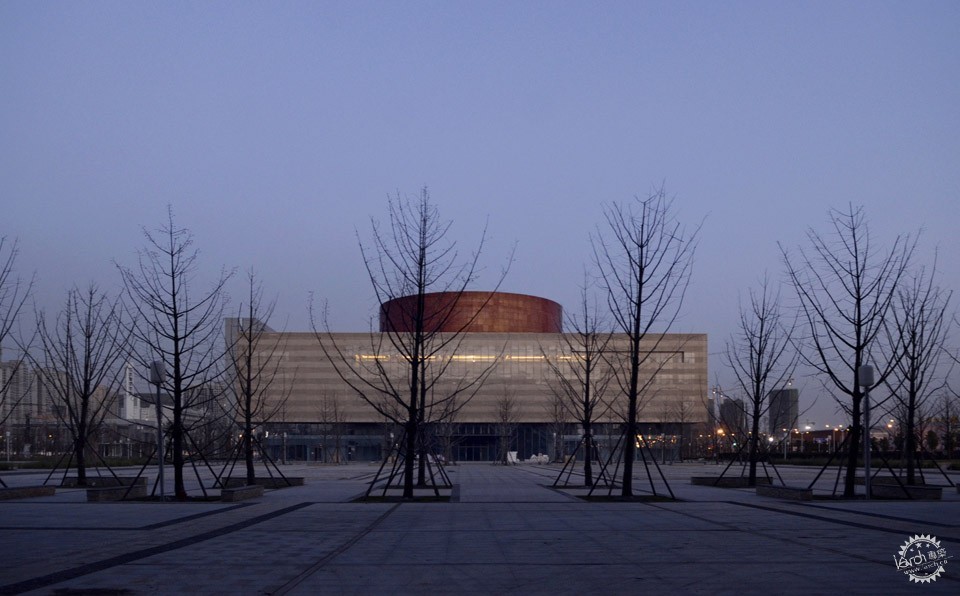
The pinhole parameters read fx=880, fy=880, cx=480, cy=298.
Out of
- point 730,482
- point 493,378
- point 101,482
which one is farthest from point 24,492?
point 493,378

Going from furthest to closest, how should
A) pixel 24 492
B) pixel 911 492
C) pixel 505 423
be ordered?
pixel 505 423, pixel 24 492, pixel 911 492

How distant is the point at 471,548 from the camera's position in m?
11.7

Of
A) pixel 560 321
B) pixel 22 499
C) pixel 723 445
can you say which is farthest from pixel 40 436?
pixel 22 499

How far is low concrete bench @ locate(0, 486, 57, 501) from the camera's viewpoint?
2138 cm

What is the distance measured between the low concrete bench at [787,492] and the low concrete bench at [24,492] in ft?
60.8

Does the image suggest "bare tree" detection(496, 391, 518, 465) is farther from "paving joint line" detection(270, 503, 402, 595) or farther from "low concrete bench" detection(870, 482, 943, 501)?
"paving joint line" detection(270, 503, 402, 595)

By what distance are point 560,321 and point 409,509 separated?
88399mm

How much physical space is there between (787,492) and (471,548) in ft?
38.3

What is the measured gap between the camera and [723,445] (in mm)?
93750

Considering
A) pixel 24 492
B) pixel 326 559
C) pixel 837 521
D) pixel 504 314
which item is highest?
pixel 504 314

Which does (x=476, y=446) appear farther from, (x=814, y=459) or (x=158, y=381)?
(x=158, y=381)

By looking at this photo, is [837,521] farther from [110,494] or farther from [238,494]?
[110,494]

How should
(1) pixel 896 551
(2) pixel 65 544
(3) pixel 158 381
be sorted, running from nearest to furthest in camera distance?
(1) pixel 896 551, (2) pixel 65 544, (3) pixel 158 381

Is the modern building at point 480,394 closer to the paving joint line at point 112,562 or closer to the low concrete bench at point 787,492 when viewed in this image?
the low concrete bench at point 787,492
